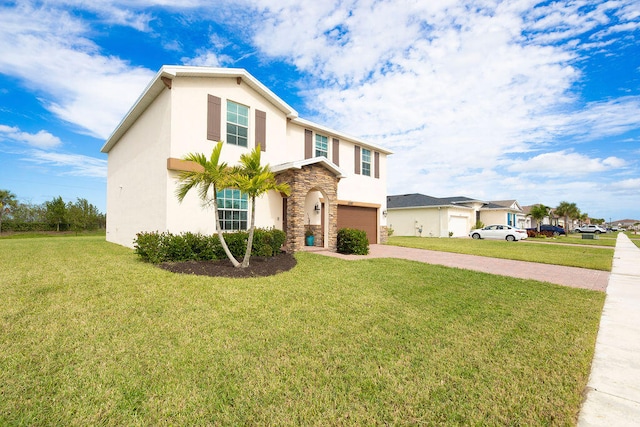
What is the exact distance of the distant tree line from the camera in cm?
2844

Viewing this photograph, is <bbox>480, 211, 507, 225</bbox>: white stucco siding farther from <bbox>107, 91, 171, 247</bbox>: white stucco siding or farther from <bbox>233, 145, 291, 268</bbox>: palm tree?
<bbox>107, 91, 171, 247</bbox>: white stucco siding

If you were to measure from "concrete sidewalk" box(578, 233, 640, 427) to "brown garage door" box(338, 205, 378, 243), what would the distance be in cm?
1128

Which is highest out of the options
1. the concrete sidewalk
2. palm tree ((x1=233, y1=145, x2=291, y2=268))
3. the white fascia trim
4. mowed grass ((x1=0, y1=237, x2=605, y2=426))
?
the white fascia trim

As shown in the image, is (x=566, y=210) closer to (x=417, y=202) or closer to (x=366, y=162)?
(x=417, y=202)

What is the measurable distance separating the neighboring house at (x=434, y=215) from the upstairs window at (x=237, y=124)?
22423 millimetres

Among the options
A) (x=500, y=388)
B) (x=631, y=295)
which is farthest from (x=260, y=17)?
(x=631, y=295)

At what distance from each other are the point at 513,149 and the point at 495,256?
10597 mm

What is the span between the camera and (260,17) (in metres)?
10.0

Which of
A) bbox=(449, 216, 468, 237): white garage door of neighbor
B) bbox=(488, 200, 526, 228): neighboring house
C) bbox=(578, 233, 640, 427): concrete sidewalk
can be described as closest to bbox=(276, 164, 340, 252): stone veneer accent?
bbox=(578, 233, 640, 427): concrete sidewalk

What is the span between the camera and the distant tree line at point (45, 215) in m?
28.4

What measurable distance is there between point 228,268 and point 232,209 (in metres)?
3.85

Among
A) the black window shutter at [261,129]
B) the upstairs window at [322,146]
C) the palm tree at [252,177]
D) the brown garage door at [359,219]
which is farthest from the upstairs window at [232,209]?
the brown garage door at [359,219]

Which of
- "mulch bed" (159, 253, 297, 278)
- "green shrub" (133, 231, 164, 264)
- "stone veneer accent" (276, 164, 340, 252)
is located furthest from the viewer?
"stone veneer accent" (276, 164, 340, 252)

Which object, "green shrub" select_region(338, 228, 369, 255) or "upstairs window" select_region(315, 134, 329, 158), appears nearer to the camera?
"green shrub" select_region(338, 228, 369, 255)
